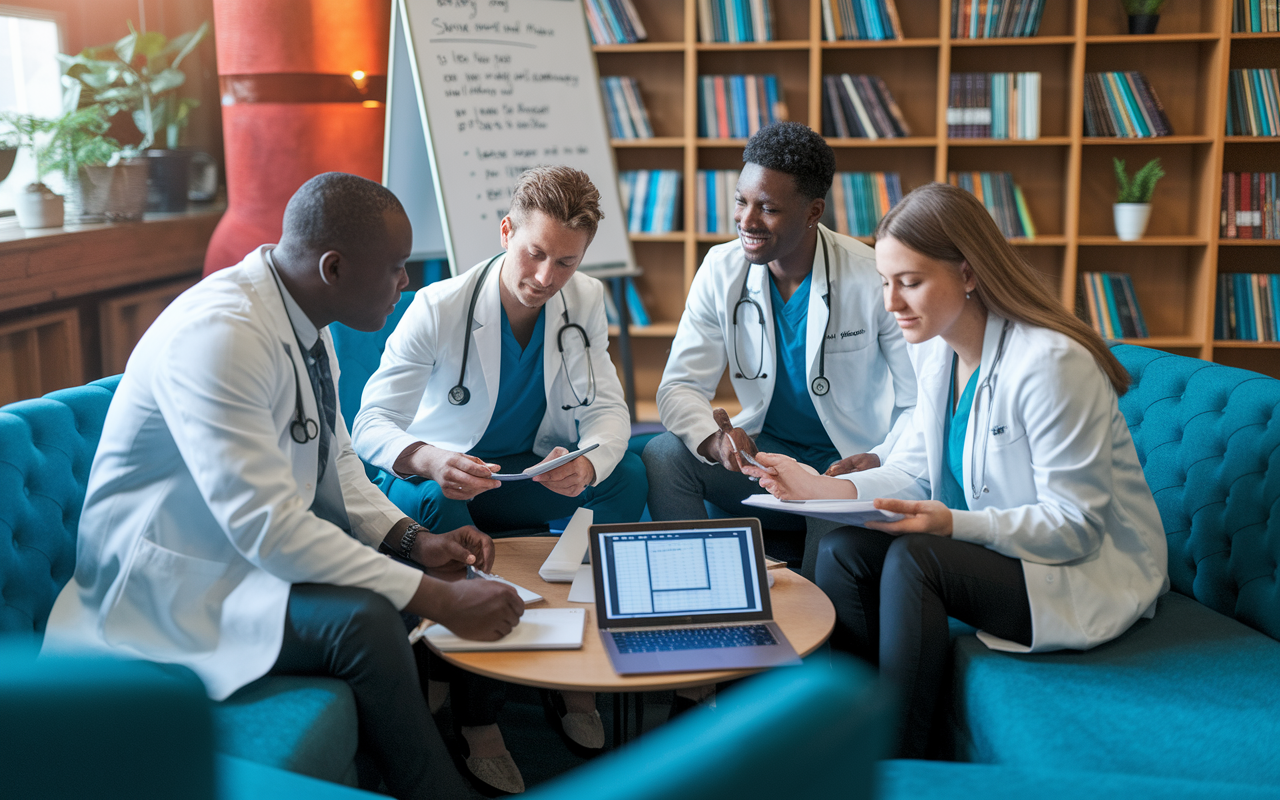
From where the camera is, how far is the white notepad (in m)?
1.54

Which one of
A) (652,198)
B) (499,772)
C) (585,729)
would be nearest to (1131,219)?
(652,198)

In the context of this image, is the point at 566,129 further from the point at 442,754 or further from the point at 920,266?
the point at 442,754

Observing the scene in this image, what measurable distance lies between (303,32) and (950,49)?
2717 mm

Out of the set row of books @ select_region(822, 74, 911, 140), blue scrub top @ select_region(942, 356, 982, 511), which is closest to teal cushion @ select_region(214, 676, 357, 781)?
blue scrub top @ select_region(942, 356, 982, 511)

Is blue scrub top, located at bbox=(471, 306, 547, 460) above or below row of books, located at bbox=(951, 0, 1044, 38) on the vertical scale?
below

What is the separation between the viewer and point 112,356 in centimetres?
342

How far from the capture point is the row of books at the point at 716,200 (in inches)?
172

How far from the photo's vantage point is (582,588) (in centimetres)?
176

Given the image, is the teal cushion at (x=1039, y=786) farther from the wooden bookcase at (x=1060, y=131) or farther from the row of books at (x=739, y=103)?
the row of books at (x=739, y=103)

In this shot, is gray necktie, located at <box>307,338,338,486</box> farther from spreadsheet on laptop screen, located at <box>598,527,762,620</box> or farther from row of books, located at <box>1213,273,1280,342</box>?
row of books, located at <box>1213,273,1280,342</box>

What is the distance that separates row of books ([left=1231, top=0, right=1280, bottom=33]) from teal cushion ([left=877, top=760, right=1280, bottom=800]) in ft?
12.6

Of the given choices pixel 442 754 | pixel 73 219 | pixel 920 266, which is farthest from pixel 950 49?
pixel 442 754

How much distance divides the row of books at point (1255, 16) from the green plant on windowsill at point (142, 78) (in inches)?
165

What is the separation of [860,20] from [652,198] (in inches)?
46.5
